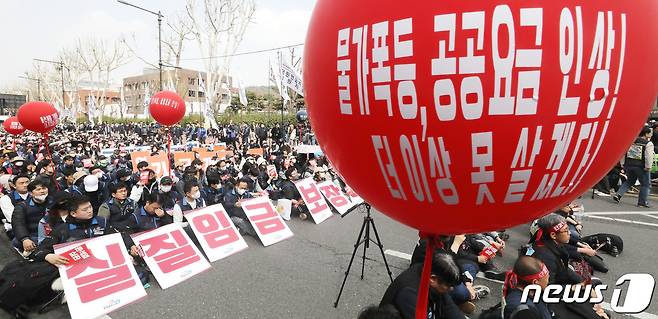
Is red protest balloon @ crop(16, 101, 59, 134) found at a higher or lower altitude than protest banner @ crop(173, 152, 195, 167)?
higher

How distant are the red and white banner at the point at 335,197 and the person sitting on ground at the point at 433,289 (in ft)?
17.2

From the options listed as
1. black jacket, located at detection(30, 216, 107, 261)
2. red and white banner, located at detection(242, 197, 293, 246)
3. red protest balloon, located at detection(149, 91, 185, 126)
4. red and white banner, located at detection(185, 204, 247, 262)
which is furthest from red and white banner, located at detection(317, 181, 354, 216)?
black jacket, located at detection(30, 216, 107, 261)

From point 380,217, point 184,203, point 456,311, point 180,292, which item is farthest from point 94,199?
point 456,311

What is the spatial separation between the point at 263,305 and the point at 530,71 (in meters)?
4.06

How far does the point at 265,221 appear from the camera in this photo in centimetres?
650

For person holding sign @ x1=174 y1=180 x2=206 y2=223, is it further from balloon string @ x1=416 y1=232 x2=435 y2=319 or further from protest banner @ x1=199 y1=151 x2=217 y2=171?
balloon string @ x1=416 y1=232 x2=435 y2=319

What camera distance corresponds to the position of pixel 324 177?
940cm

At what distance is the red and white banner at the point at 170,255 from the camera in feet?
15.4

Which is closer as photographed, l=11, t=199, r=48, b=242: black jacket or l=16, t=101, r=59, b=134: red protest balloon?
l=11, t=199, r=48, b=242: black jacket

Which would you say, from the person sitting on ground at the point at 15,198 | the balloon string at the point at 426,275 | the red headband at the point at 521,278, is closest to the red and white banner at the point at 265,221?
the person sitting on ground at the point at 15,198

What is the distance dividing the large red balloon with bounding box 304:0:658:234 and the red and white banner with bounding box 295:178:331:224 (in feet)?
21.7

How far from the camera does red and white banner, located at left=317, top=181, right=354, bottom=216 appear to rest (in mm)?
8414

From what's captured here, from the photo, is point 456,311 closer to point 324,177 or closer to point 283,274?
point 283,274

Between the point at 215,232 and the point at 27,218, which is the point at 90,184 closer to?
the point at 27,218
